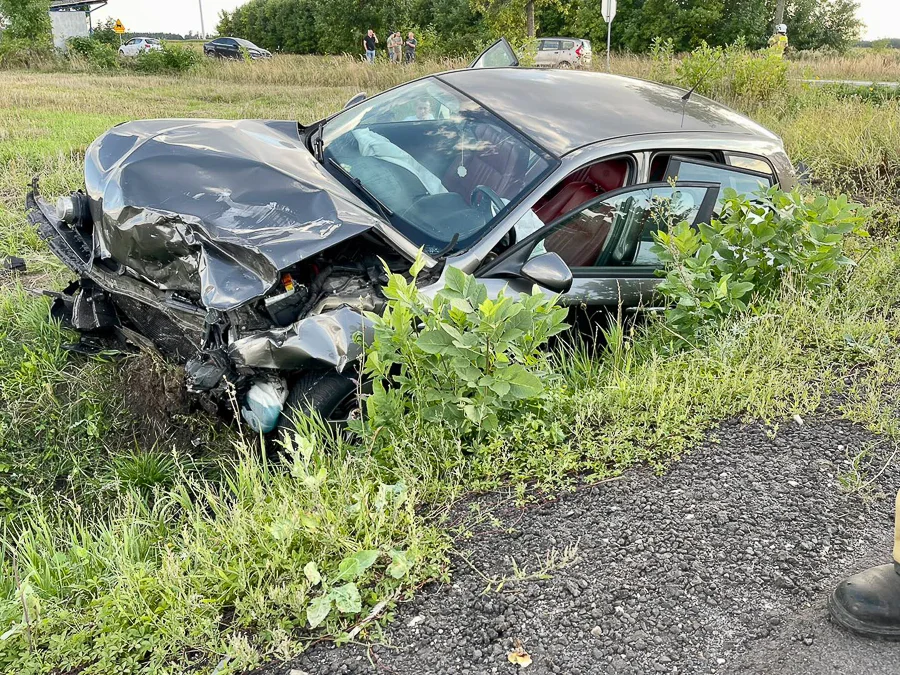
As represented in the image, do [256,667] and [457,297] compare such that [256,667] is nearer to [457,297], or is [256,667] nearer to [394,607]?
[394,607]

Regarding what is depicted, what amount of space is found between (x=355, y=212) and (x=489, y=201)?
0.66 meters

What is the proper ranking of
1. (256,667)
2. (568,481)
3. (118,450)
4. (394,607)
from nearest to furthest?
(256,667), (394,607), (568,481), (118,450)

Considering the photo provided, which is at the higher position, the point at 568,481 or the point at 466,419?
the point at 466,419

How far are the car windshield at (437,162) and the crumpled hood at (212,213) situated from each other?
0.29m

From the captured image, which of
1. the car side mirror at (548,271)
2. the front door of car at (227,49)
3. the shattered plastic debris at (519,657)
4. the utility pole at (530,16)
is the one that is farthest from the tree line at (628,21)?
the shattered plastic debris at (519,657)

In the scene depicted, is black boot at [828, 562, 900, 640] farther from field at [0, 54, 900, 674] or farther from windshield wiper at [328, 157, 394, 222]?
windshield wiper at [328, 157, 394, 222]

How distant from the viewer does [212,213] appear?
314cm

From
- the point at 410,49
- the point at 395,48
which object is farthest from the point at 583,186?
the point at 395,48

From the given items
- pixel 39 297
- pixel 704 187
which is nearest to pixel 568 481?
pixel 704 187

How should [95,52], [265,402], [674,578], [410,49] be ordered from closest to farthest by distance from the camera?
[674,578], [265,402], [410,49], [95,52]

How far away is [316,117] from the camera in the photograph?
1147 centimetres

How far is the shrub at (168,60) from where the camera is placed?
23281mm

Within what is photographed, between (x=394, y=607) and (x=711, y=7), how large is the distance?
122ft

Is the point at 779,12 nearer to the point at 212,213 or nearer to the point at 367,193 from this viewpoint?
the point at 367,193
